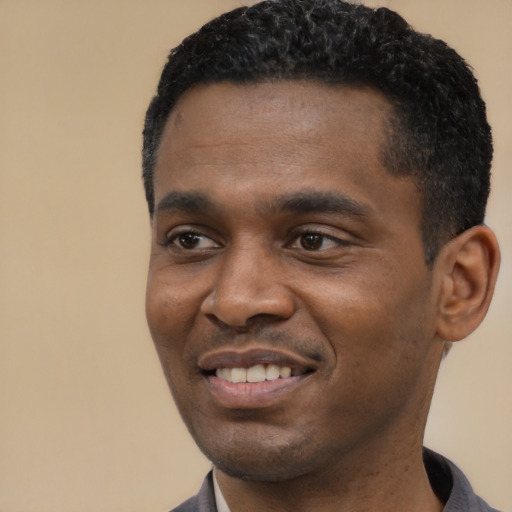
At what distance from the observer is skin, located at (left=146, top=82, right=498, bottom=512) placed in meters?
2.62

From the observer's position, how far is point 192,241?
2850mm

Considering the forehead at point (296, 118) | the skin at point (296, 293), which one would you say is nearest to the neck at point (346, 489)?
the skin at point (296, 293)

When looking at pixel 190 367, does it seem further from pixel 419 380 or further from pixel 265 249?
pixel 419 380

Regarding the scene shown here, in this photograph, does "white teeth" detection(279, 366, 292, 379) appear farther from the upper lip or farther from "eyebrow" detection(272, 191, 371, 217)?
"eyebrow" detection(272, 191, 371, 217)

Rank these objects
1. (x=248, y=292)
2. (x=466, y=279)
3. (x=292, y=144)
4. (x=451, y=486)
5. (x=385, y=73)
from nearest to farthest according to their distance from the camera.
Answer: (x=248, y=292)
(x=292, y=144)
(x=385, y=73)
(x=466, y=279)
(x=451, y=486)

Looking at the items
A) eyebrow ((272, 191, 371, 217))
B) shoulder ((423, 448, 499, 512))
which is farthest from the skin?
shoulder ((423, 448, 499, 512))

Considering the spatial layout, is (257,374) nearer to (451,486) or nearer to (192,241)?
(192,241)

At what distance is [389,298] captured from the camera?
2701 millimetres

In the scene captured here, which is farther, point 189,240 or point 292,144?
point 189,240

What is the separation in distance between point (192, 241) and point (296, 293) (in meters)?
0.38

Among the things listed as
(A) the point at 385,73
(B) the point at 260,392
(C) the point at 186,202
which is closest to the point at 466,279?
(A) the point at 385,73

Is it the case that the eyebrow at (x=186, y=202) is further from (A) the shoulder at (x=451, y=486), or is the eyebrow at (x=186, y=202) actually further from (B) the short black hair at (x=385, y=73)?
(A) the shoulder at (x=451, y=486)

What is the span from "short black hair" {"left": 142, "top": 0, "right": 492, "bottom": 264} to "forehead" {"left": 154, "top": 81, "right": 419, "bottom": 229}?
37mm

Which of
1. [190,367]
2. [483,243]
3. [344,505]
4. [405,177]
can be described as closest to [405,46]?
[405,177]
